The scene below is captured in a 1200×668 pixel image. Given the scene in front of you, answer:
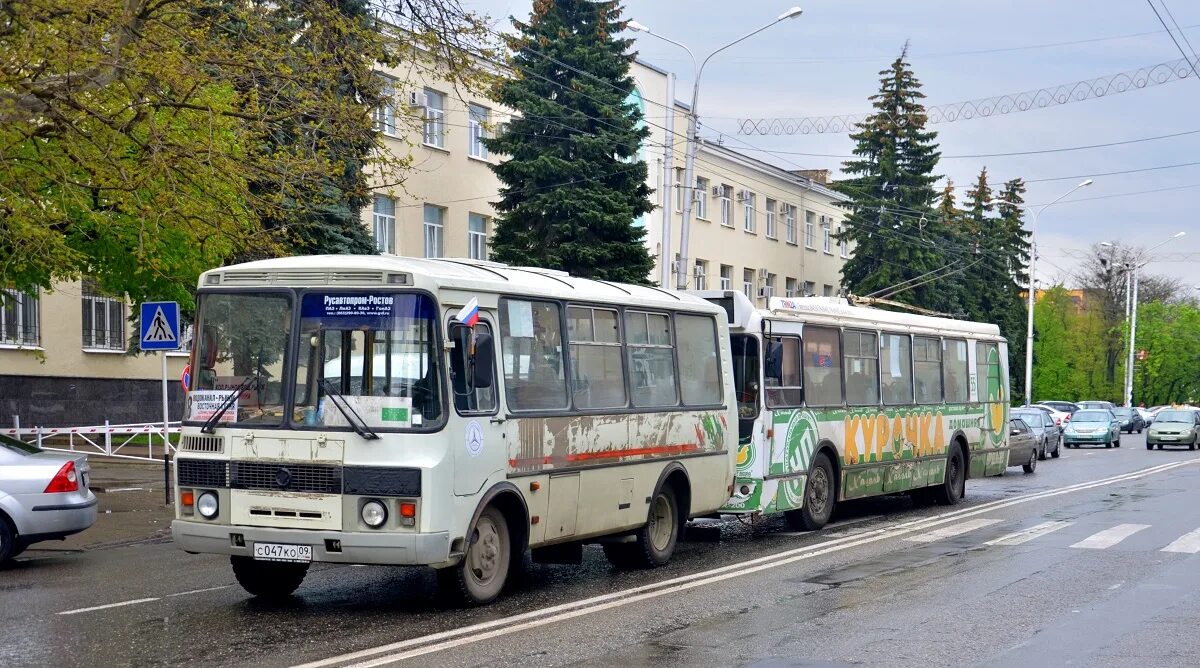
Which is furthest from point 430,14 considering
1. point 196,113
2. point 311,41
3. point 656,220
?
point 656,220

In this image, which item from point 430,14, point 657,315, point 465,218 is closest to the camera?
point 657,315

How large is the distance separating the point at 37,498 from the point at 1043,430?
32.2m

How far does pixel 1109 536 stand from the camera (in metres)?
16.5

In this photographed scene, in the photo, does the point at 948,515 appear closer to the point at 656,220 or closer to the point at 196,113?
the point at 196,113

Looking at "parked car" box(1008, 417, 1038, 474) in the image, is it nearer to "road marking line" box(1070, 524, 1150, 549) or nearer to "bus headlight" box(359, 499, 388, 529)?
"road marking line" box(1070, 524, 1150, 549)

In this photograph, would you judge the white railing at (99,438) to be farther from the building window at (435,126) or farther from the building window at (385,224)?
the building window at (435,126)

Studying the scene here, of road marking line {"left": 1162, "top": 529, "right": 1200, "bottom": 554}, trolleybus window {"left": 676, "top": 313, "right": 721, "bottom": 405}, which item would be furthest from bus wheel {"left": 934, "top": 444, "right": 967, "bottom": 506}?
trolleybus window {"left": 676, "top": 313, "right": 721, "bottom": 405}

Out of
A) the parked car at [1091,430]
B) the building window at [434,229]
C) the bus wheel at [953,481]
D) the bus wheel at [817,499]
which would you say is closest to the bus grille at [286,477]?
the bus wheel at [817,499]

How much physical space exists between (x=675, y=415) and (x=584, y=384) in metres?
1.76

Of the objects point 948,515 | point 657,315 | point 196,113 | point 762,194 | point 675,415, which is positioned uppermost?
point 762,194

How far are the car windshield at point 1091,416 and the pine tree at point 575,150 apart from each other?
2477 cm

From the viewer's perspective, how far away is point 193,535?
10.2 meters

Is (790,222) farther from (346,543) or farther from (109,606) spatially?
(346,543)

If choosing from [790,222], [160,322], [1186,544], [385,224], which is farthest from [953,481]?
[790,222]
